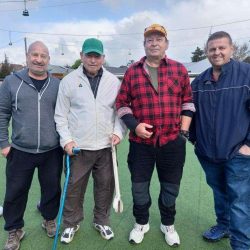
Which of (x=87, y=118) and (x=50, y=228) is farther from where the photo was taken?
(x=50, y=228)

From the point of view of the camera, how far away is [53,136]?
8.75 feet

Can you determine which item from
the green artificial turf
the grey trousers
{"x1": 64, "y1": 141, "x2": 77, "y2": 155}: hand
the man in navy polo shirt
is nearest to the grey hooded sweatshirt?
{"x1": 64, "y1": 141, "x2": 77, "y2": 155}: hand

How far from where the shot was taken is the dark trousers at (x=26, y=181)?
2637 millimetres

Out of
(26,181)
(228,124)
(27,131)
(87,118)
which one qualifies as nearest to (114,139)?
(87,118)

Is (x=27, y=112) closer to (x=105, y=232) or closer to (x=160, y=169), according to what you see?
(x=160, y=169)

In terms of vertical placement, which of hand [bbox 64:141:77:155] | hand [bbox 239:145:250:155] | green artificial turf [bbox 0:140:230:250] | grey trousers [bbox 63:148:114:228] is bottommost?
green artificial turf [bbox 0:140:230:250]

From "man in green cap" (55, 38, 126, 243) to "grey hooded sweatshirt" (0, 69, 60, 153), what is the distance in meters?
0.09

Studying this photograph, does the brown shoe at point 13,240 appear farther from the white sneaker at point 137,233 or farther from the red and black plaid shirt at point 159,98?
the red and black plaid shirt at point 159,98

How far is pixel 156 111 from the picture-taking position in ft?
8.25

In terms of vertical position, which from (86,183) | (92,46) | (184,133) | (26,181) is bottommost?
(86,183)

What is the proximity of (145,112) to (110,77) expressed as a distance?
19.4 inches

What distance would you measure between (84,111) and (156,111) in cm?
63

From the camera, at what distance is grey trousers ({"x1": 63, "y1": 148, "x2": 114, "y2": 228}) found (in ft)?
Answer: 9.05

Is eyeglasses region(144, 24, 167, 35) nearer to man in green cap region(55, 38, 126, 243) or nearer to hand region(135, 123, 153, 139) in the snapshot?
man in green cap region(55, 38, 126, 243)
